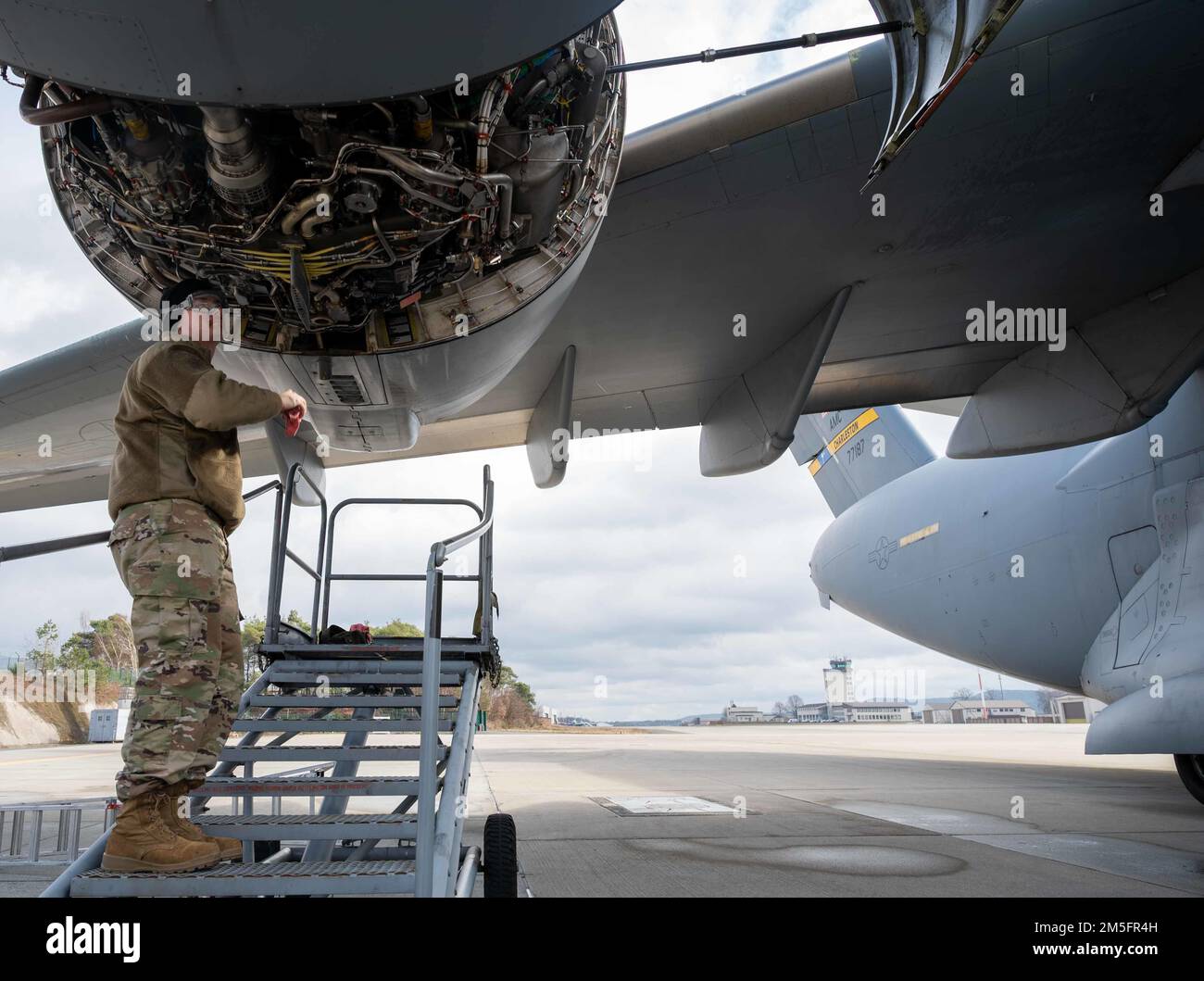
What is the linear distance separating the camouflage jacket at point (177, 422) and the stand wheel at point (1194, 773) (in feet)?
27.8

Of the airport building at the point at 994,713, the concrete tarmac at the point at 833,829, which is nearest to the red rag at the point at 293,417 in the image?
the concrete tarmac at the point at 833,829

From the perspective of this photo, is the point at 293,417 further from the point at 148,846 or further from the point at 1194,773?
the point at 1194,773

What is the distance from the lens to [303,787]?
3195 mm

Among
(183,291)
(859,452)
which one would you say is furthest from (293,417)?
(859,452)

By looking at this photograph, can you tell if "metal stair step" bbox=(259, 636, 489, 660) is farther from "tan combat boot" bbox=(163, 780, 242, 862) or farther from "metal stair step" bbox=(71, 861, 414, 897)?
"metal stair step" bbox=(71, 861, 414, 897)

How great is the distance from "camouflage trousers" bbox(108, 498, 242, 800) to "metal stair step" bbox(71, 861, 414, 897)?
0.25 meters

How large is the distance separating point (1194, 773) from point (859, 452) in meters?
6.51

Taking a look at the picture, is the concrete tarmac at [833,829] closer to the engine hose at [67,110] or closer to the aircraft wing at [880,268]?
the aircraft wing at [880,268]

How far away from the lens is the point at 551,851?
217 inches

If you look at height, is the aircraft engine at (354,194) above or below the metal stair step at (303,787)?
above

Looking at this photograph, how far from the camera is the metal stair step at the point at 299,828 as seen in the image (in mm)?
2992

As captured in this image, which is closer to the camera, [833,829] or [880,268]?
[880,268]

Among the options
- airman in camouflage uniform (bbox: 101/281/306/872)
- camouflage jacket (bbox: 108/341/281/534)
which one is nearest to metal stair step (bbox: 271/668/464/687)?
airman in camouflage uniform (bbox: 101/281/306/872)

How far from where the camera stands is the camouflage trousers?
102 inches
